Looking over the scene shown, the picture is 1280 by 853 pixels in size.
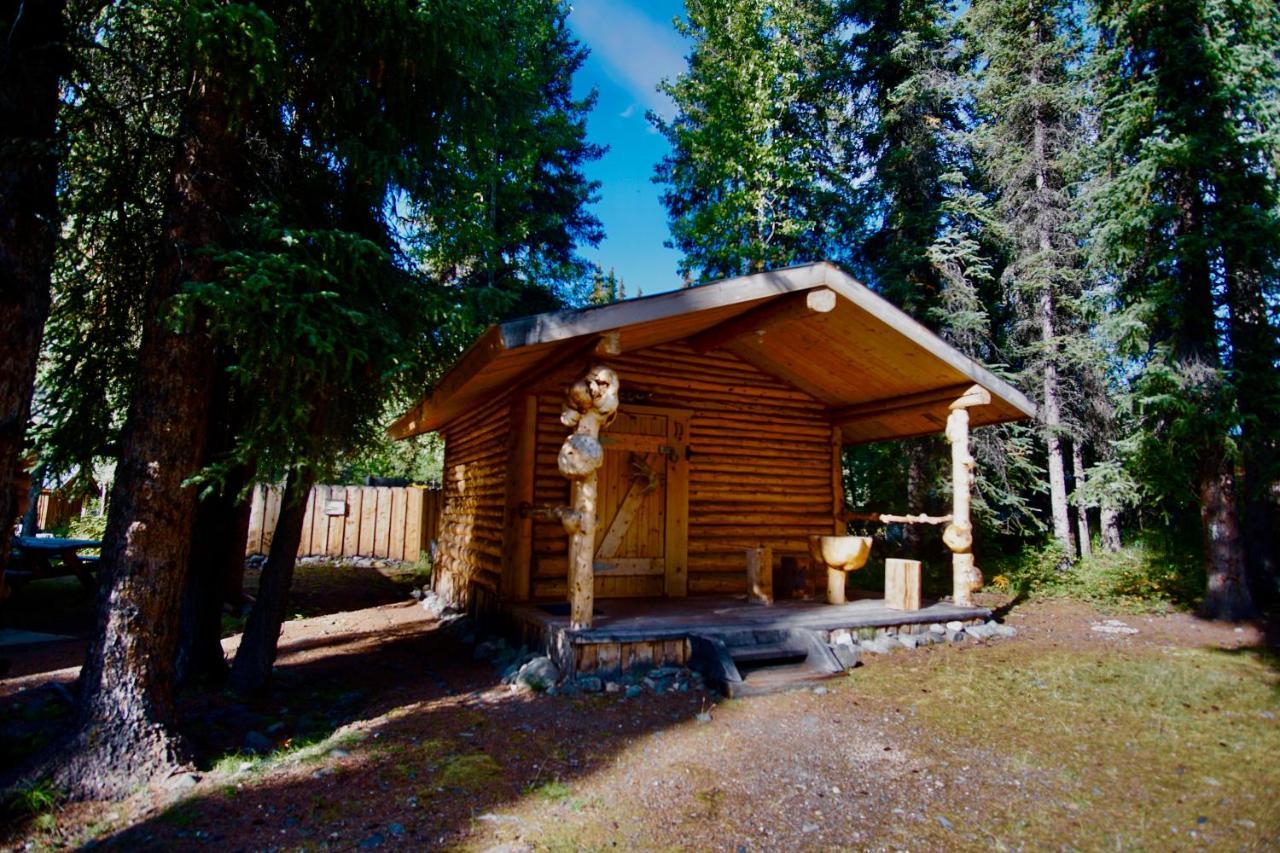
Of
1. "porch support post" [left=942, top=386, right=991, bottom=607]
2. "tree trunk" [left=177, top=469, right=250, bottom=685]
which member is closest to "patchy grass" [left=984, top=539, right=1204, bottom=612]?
"porch support post" [left=942, top=386, right=991, bottom=607]

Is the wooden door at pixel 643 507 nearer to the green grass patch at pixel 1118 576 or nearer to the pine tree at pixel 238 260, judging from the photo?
the pine tree at pixel 238 260

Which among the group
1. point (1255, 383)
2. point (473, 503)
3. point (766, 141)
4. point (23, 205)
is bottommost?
point (473, 503)

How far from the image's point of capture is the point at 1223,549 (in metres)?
8.78

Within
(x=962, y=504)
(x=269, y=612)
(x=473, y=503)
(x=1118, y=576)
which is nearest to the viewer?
(x=269, y=612)

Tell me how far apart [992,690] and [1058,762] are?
1.57 m

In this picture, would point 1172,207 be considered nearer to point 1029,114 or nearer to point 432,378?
point 1029,114

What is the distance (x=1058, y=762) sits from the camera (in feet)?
13.8

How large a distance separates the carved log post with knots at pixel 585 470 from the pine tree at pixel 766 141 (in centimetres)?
1257

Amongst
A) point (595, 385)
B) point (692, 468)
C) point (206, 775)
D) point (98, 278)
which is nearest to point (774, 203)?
point (692, 468)

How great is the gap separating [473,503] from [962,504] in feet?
21.7

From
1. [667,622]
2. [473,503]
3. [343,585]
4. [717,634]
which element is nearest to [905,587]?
[717,634]

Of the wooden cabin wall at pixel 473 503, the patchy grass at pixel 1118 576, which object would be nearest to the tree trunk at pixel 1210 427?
the patchy grass at pixel 1118 576

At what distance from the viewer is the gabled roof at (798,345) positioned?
A: 5984mm

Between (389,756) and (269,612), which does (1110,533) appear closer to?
(389,756)
